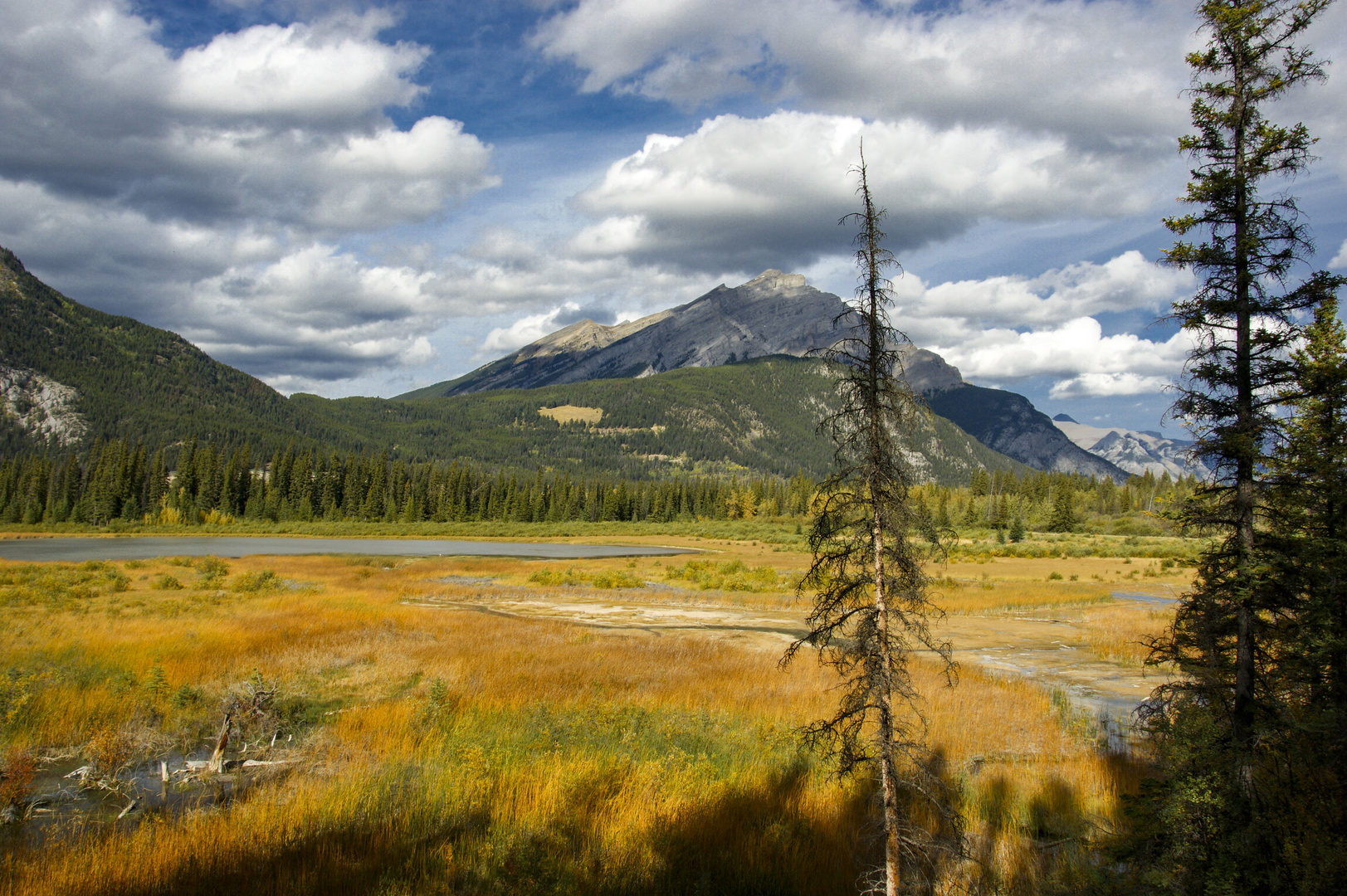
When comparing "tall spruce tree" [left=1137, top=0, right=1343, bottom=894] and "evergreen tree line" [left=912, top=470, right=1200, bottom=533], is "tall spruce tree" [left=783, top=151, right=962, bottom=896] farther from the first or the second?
"evergreen tree line" [left=912, top=470, right=1200, bottom=533]

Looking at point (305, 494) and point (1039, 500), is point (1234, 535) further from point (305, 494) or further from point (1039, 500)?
point (305, 494)

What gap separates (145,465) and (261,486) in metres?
20.9

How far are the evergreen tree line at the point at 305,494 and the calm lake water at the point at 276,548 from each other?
27745 mm

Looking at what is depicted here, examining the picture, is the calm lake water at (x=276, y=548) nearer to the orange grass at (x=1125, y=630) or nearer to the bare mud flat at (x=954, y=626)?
the bare mud flat at (x=954, y=626)

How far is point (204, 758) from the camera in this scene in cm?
1102

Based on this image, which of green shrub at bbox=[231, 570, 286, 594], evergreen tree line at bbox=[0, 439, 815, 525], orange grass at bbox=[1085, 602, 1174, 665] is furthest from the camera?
evergreen tree line at bbox=[0, 439, 815, 525]

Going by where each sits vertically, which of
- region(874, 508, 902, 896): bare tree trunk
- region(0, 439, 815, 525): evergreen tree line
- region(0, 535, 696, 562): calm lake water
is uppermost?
region(874, 508, 902, 896): bare tree trunk

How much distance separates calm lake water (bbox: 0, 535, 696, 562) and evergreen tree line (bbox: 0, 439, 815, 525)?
27745 millimetres

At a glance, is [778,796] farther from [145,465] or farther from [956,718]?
[145,465]

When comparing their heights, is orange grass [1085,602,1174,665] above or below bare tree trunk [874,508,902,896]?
below

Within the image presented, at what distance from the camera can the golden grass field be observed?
7.05 meters

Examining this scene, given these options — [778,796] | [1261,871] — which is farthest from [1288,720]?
[778,796]

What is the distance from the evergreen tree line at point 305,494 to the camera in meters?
121

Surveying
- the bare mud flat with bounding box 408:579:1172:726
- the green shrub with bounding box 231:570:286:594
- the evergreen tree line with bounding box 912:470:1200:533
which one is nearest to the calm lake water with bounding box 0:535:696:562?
the green shrub with bounding box 231:570:286:594
